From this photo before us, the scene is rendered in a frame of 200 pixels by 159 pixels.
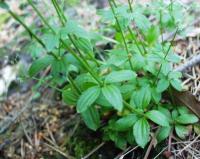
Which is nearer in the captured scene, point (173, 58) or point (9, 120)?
point (173, 58)

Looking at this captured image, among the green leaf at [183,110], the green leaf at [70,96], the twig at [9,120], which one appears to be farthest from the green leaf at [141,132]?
the twig at [9,120]

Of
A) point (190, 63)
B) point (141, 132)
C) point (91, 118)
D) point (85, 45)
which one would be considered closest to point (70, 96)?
point (91, 118)

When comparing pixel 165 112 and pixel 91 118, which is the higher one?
pixel 91 118

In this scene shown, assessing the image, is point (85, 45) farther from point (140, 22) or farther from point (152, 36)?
point (152, 36)

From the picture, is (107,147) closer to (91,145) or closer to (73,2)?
(91,145)

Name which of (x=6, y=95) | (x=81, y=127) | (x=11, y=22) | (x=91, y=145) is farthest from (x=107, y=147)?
(x=11, y=22)

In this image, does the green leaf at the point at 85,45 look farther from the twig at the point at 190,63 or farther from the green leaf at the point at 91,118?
the twig at the point at 190,63

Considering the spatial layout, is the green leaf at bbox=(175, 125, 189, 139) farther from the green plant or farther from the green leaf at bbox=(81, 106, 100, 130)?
the green leaf at bbox=(81, 106, 100, 130)
